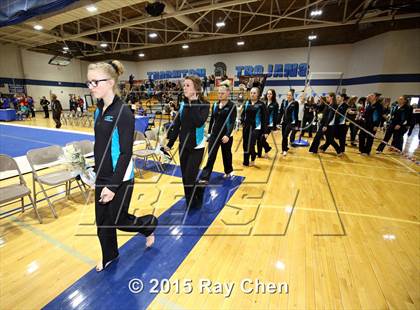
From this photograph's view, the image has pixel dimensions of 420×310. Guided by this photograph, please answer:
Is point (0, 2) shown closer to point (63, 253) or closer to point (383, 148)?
point (63, 253)

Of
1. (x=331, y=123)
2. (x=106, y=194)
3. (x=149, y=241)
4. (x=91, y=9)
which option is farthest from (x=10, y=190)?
(x=91, y=9)

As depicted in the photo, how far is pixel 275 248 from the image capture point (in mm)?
2402

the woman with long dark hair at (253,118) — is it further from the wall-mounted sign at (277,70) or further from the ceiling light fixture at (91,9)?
the wall-mounted sign at (277,70)

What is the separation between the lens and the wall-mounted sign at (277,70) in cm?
1460

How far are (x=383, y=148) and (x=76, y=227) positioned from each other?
8.62 metres

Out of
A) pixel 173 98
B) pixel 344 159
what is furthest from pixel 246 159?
pixel 173 98

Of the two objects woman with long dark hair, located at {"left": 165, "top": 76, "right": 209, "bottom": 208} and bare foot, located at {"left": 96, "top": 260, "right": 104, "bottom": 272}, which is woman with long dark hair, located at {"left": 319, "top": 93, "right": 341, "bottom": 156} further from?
bare foot, located at {"left": 96, "top": 260, "right": 104, "bottom": 272}

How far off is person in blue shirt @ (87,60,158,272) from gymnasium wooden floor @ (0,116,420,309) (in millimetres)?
777

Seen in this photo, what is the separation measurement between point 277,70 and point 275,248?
15.3m

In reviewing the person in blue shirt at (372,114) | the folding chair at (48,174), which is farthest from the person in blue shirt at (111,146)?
the person in blue shirt at (372,114)

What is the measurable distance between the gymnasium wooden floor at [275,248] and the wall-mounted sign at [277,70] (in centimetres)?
1260

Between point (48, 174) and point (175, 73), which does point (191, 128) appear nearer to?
point (48, 174)

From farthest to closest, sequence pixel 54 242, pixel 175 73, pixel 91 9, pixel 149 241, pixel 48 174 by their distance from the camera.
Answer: pixel 175 73 → pixel 91 9 → pixel 48 174 → pixel 54 242 → pixel 149 241

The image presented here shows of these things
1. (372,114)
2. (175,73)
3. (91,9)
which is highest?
(91,9)
